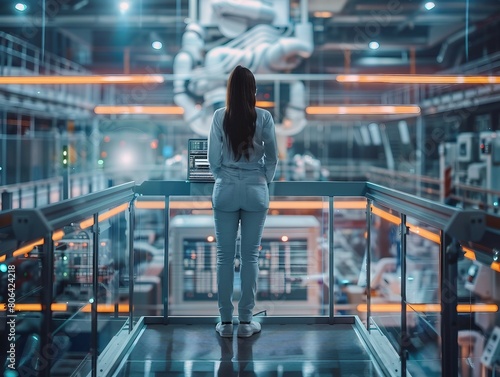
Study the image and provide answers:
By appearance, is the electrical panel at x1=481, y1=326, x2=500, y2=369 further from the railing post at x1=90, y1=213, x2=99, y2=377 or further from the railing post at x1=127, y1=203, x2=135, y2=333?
the railing post at x1=90, y1=213, x2=99, y2=377

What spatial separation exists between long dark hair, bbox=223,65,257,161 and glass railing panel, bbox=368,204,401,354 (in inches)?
27.9

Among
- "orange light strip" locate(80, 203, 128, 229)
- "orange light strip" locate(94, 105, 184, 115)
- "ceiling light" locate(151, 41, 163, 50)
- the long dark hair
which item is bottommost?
"orange light strip" locate(80, 203, 128, 229)

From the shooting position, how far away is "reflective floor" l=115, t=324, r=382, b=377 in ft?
7.88

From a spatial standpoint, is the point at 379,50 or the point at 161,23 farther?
the point at 379,50

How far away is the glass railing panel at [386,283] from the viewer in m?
2.62

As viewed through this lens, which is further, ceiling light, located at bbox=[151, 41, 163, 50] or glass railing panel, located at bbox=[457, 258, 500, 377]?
ceiling light, located at bbox=[151, 41, 163, 50]

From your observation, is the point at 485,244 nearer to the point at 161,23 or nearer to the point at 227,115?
the point at 227,115

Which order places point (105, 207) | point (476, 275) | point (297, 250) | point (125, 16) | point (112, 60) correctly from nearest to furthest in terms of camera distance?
point (105, 207)
point (297, 250)
point (476, 275)
point (125, 16)
point (112, 60)

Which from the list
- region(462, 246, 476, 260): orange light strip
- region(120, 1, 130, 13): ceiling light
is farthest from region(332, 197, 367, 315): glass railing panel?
region(120, 1, 130, 13): ceiling light

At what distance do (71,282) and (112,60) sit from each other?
1331 centimetres

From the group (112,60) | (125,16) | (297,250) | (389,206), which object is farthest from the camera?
(112,60)

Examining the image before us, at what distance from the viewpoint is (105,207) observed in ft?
7.38

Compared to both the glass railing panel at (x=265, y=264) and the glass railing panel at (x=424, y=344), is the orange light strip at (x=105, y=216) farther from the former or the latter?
the glass railing panel at (x=424, y=344)

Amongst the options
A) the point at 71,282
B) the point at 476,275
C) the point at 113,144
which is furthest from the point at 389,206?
the point at 113,144
